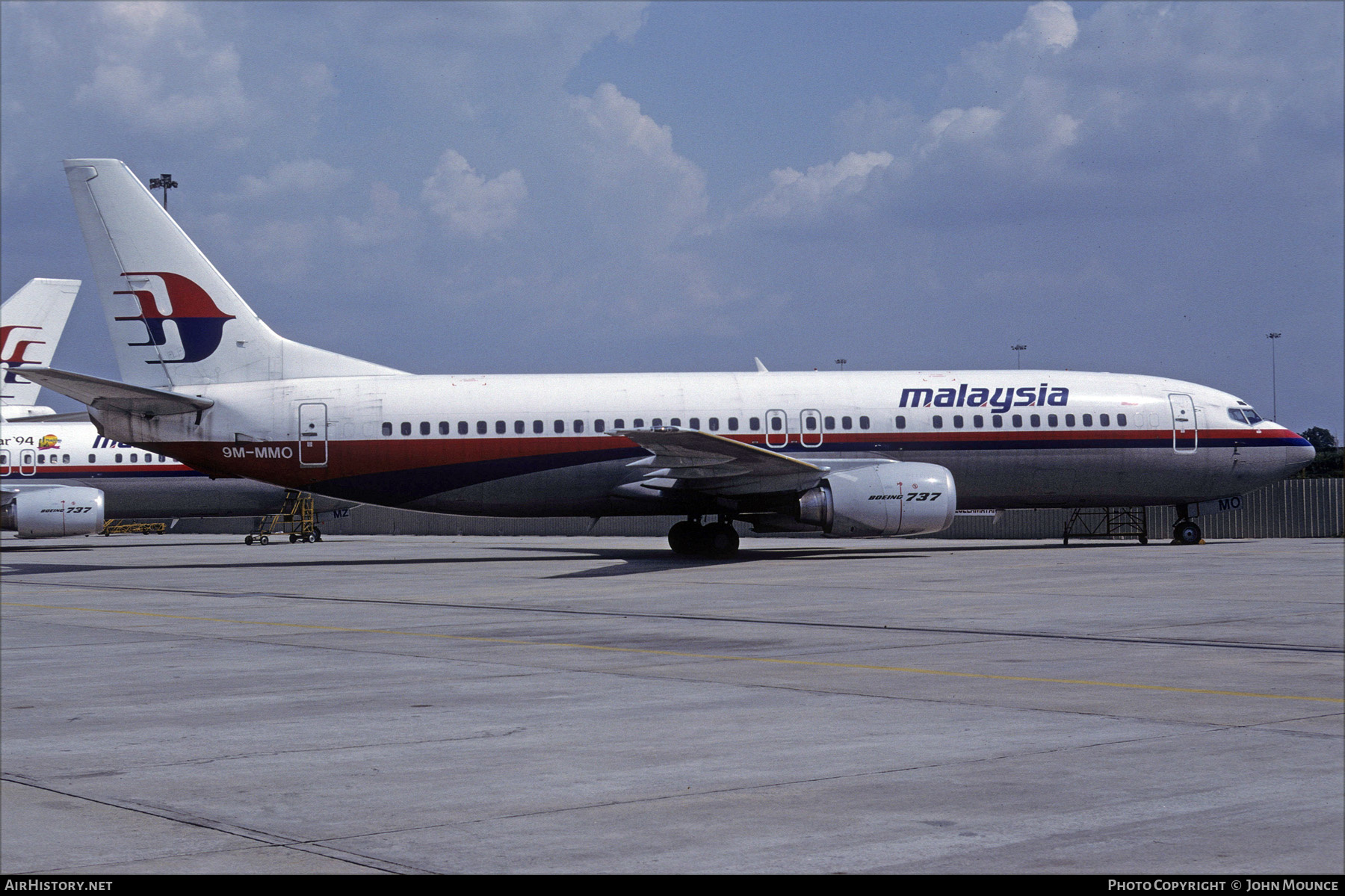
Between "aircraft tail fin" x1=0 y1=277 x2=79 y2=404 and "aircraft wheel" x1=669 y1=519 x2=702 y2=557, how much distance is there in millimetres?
29664

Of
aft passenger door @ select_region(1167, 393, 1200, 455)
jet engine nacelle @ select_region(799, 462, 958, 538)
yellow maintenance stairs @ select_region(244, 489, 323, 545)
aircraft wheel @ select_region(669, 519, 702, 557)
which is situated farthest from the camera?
yellow maintenance stairs @ select_region(244, 489, 323, 545)

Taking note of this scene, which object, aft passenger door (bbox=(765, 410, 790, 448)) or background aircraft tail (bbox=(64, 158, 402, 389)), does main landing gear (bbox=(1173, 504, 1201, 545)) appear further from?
background aircraft tail (bbox=(64, 158, 402, 389))

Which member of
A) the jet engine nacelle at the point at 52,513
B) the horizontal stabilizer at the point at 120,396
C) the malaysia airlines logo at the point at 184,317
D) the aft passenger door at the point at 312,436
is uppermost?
the malaysia airlines logo at the point at 184,317

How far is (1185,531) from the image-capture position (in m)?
35.7

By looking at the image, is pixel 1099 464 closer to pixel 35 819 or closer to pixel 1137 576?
pixel 1137 576

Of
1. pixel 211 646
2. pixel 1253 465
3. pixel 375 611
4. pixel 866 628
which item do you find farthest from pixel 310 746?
pixel 1253 465

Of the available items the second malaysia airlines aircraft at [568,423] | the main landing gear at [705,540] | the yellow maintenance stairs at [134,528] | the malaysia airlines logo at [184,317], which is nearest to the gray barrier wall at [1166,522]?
the main landing gear at [705,540]

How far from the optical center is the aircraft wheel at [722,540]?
107 feet

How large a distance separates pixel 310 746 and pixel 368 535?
182 feet

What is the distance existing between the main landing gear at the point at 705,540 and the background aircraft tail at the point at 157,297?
10301 millimetres

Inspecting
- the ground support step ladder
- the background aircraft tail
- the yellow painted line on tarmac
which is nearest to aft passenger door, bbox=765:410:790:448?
the ground support step ladder

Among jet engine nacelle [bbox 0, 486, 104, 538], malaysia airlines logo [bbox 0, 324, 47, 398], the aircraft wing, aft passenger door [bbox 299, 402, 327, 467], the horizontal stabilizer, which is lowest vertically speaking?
jet engine nacelle [bbox 0, 486, 104, 538]

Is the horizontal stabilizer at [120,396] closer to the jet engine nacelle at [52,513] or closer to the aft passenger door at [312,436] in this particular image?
the aft passenger door at [312,436]

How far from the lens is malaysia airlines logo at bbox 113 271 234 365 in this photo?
105 ft
